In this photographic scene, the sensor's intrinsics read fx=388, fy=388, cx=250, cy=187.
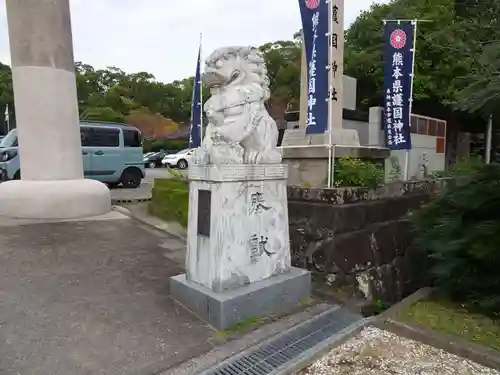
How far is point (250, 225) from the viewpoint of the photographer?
3.46m

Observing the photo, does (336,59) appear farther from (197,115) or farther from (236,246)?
(197,115)

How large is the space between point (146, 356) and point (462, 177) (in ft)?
11.4

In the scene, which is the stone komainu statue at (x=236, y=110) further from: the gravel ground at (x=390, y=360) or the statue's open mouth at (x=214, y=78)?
the gravel ground at (x=390, y=360)

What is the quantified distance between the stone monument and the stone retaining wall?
3.73ft

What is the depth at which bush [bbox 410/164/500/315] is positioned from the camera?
352 cm

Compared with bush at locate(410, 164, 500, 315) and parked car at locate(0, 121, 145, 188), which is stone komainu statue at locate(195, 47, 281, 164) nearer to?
bush at locate(410, 164, 500, 315)

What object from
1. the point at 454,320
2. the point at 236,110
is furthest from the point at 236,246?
the point at 454,320

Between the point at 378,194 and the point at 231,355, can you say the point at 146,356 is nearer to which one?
the point at 231,355

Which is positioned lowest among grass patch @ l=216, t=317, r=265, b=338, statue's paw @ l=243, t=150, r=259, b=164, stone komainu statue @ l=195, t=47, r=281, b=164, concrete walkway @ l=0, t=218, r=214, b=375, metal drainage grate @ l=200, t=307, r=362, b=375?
metal drainage grate @ l=200, t=307, r=362, b=375

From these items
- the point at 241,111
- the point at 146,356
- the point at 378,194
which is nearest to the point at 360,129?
the point at 378,194

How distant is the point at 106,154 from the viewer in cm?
1275

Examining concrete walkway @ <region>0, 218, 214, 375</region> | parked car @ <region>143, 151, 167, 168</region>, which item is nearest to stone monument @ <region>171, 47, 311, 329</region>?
concrete walkway @ <region>0, 218, 214, 375</region>

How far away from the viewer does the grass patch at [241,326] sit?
3.11m

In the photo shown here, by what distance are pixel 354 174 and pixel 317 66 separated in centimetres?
154
